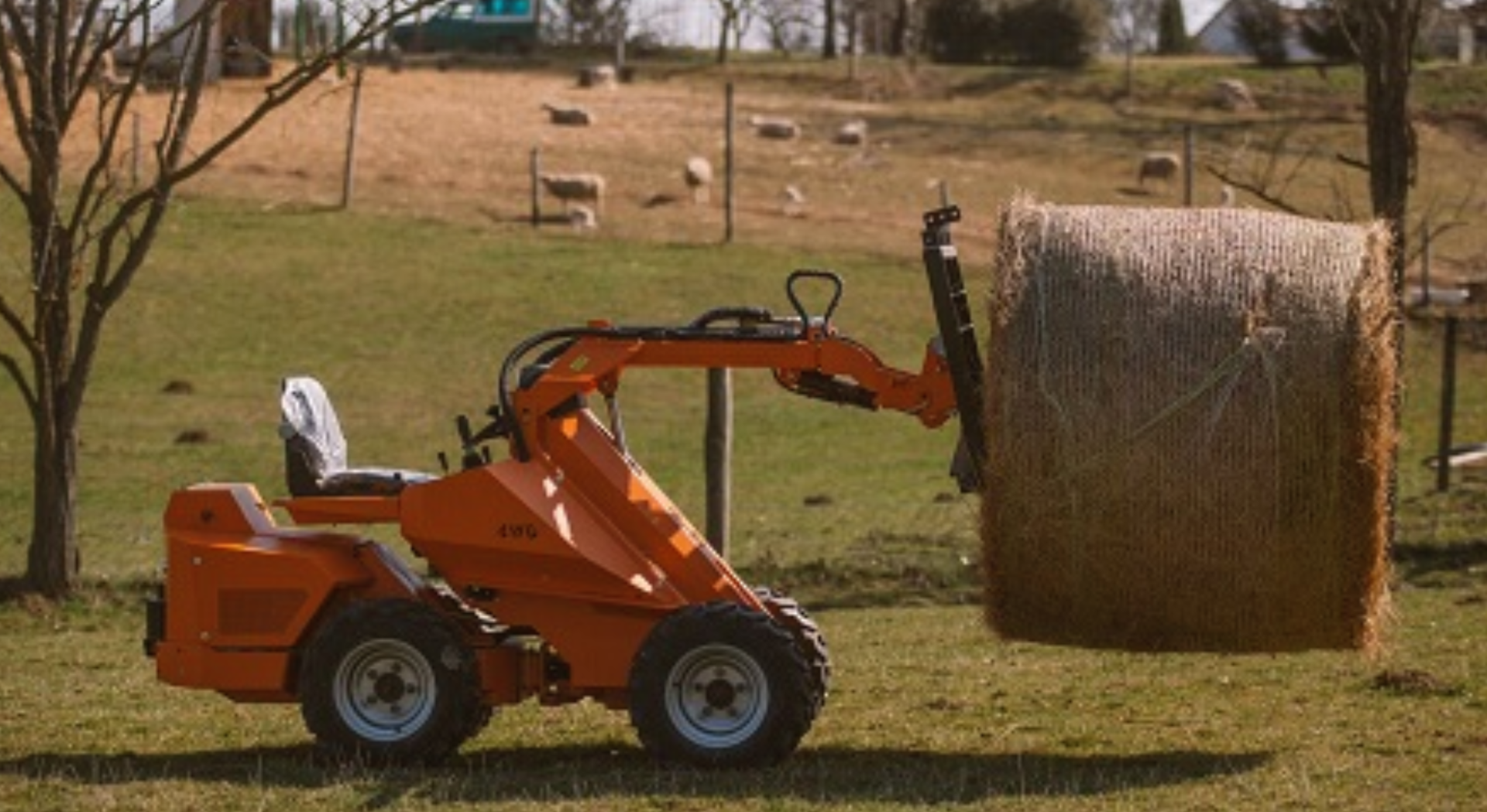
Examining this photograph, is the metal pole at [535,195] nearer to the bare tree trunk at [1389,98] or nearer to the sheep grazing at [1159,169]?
the sheep grazing at [1159,169]

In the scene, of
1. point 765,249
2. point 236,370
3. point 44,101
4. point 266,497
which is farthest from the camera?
point 765,249

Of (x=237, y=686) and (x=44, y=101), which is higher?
(x=44, y=101)

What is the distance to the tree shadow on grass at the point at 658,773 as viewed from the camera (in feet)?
38.5

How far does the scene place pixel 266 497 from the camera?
25.9 meters

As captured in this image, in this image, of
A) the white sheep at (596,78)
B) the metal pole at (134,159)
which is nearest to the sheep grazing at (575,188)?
the metal pole at (134,159)

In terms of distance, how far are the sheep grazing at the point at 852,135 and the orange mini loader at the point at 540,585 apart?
42418 mm

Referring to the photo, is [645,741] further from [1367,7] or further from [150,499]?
[150,499]

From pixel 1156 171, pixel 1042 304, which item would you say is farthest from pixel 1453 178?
pixel 1042 304

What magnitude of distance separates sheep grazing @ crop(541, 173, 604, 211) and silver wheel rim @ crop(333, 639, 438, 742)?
3290 cm

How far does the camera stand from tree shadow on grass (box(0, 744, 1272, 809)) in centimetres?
1173

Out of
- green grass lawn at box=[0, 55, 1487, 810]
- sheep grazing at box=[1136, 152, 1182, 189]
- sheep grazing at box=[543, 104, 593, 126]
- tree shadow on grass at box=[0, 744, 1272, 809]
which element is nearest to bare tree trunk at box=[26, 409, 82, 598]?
green grass lawn at box=[0, 55, 1487, 810]

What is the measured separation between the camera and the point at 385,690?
12477 millimetres

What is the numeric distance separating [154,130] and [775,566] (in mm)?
27705

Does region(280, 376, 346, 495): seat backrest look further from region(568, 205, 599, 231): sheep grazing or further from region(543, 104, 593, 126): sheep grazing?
region(543, 104, 593, 126): sheep grazing
